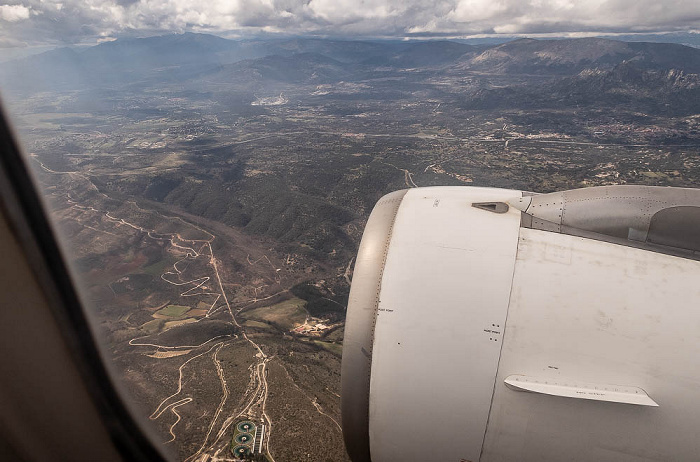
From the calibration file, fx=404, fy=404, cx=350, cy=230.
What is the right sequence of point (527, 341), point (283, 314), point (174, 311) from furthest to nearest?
point (283, 314)
point (174, 311)
point (527, 341)

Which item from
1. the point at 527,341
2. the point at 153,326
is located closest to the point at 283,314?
the point at 153,326

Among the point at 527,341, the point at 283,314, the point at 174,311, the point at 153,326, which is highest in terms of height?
the point at 527,341

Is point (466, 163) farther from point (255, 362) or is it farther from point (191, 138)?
point (191, 138)

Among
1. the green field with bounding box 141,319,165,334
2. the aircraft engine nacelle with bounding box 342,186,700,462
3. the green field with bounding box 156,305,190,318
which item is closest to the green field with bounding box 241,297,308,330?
the green field with bounding box 156,305,190,318

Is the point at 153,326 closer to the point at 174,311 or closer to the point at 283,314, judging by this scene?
the point at 174,311

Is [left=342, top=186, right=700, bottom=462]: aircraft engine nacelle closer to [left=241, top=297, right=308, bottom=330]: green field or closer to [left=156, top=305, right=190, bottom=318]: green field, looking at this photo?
[left=241, top=297, right=308, bottom=330]: green field

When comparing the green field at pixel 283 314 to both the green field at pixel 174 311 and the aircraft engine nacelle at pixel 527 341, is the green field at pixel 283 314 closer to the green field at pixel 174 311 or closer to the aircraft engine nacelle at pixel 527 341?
the green field at pixel 174 311

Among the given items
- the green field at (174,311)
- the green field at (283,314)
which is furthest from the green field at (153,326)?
the green field at (283,314)

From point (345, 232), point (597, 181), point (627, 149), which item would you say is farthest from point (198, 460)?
point (627, 149)
